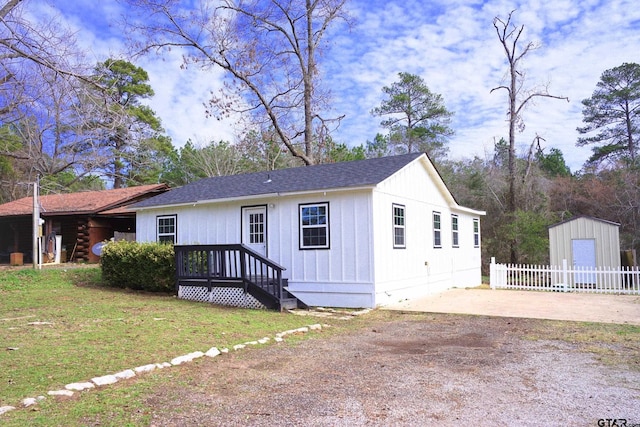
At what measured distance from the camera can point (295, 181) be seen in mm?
13180

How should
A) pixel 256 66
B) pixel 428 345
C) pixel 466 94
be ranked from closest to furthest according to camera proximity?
pixel 428 345 → pixel 256 66 → pixel 466 94

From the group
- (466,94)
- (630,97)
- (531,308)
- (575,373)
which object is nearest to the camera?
(575,373)

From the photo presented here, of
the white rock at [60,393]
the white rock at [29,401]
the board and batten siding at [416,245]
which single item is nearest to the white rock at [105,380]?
the white rock at [60,393]

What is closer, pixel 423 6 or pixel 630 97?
pixel 423 6

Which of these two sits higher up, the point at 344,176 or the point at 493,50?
the point at 493,50

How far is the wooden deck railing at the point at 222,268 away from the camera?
34.9 feet

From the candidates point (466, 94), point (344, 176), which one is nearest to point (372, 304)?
point (344, 176)

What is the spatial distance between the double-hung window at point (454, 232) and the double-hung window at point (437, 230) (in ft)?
4.69

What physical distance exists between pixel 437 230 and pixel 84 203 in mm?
15826

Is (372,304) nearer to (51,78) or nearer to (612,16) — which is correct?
(51,78)

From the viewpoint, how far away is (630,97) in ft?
95.0

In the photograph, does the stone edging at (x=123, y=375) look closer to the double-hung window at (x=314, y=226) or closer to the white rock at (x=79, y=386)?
the white rock at (x=79, y=386)

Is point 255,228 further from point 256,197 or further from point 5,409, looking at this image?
point 5,409

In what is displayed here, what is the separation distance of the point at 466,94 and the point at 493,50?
9.58 ft
